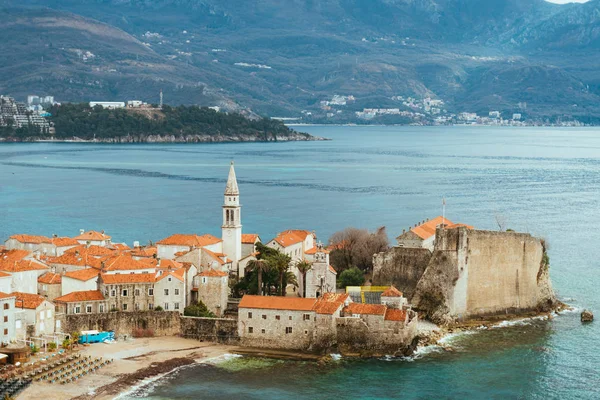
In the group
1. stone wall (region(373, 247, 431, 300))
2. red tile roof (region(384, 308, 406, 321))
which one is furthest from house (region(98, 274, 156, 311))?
stone wall (region(373, 247, 431, 300))

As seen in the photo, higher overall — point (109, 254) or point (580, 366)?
point (109, 254)

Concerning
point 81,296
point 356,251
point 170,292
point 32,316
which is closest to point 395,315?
point 170,292

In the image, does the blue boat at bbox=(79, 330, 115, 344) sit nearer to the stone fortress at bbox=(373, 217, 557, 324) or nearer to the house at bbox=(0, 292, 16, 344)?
the house at bbox=(0, 292, 16, 344)

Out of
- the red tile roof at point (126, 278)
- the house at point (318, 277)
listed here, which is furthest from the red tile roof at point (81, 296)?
the house at point (318, 277)

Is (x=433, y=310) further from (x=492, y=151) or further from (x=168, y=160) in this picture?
(x=492, y=151)

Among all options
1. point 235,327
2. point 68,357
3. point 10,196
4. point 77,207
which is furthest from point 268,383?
point 10,196

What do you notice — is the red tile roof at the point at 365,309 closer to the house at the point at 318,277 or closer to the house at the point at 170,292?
the house at the point at 318,277
